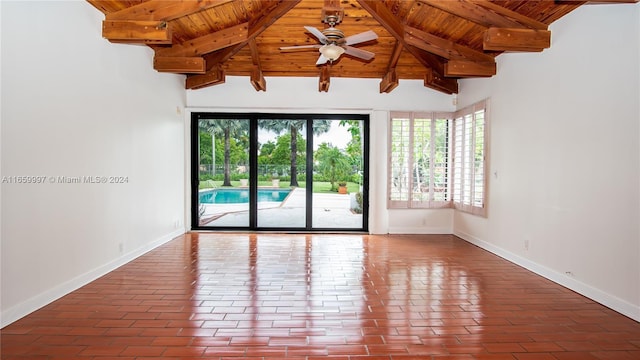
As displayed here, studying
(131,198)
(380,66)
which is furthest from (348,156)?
(131,198)

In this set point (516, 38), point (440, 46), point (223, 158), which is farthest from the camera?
point (223, 158)

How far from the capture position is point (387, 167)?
21.2 feet

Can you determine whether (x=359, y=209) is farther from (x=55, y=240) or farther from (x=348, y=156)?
(x=55, y=240)

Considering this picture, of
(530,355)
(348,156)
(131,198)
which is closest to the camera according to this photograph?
(530,355)

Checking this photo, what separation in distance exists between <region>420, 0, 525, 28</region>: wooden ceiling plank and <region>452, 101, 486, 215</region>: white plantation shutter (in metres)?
1.71

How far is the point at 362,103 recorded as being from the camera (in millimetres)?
6453

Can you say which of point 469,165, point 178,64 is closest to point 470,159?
point 469,165

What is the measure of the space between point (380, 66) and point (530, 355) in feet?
16.1

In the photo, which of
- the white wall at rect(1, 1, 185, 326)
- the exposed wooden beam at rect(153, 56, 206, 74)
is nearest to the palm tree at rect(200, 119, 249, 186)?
the white wall at rect(1, 1, 185, 326)

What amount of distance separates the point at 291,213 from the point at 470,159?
322cm

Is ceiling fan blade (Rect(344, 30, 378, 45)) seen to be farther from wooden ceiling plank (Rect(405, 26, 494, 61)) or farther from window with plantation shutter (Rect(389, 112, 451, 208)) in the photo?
window with plantation shutter (Rect(389, 112, 451, 208))

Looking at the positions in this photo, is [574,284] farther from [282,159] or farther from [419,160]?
[282,159]

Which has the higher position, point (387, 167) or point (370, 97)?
point (370, 97)

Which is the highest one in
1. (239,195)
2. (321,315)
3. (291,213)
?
(239,195)
